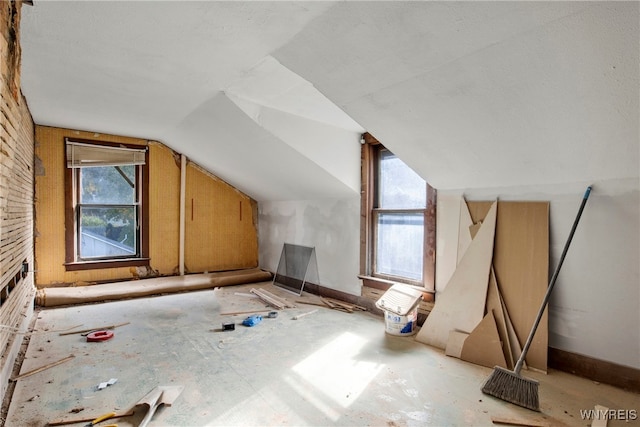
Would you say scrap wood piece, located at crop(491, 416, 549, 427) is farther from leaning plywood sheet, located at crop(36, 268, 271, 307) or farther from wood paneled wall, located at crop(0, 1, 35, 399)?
leaning plywood sheet, located at crop(36, 268, 271, 307)

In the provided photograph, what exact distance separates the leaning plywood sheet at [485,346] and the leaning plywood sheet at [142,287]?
374 centimetres

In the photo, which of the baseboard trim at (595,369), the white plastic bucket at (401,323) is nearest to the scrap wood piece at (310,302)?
the white plastic bucket at (401,323)

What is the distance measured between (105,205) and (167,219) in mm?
878

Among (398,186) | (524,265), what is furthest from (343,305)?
(524,265)

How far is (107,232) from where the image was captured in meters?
5.16

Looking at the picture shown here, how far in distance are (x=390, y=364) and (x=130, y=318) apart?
2883 mm

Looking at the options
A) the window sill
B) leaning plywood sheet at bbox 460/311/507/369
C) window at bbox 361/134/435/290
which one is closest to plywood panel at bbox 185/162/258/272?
the window sill

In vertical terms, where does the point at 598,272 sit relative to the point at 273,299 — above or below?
above

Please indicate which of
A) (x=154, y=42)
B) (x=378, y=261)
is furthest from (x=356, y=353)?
(x=154, y=42)

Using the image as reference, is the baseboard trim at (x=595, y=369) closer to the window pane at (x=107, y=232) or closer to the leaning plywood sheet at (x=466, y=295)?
the leaning plywood sheet at (x=466, y=295)

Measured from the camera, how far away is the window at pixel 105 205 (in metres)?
4.81

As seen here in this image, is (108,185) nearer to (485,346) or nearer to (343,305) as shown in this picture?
(343,305)

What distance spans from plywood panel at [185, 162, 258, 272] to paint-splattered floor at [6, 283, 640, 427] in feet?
7.48

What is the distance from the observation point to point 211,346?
304cm
